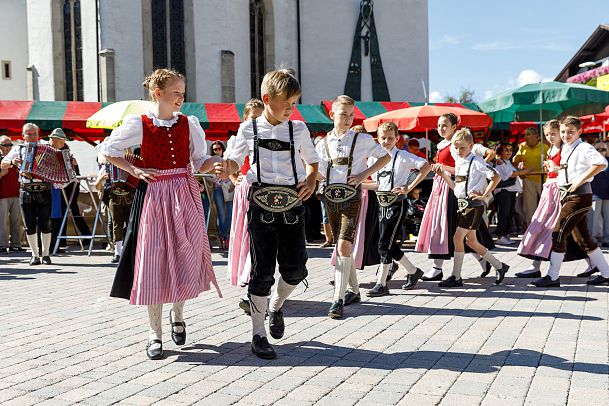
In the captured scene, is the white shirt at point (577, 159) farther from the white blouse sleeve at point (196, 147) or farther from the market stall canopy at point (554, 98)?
the market stall canopy at point (554, 98)

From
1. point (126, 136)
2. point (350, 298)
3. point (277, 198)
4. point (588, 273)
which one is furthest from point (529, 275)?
point (126, 136)

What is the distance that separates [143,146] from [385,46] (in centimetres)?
2928

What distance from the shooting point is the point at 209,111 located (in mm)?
14867

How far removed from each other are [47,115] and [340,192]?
969 centimetres

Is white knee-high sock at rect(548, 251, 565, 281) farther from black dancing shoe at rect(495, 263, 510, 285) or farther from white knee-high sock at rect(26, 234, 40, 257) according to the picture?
white knee-high sock at rect(26, 234, 40, 257)

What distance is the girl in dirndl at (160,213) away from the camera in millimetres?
4594

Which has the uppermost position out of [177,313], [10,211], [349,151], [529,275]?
[349,151]

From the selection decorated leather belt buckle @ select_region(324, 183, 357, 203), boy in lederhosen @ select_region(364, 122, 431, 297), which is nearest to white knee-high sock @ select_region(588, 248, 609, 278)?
boy in lederhosen @ select_region(364, 122, 431, 297)

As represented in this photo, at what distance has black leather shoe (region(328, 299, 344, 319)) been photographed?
5895mm

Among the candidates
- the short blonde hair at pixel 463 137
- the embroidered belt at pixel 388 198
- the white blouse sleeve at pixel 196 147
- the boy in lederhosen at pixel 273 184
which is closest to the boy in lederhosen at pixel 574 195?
the short blonde hair at pixel 463 137

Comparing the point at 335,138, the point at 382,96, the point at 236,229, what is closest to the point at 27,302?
the point at 236,229

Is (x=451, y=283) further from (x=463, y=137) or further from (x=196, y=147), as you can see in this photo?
(x=196, y=147)

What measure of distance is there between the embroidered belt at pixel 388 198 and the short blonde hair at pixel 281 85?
278 centimetres

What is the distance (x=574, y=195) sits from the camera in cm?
755
